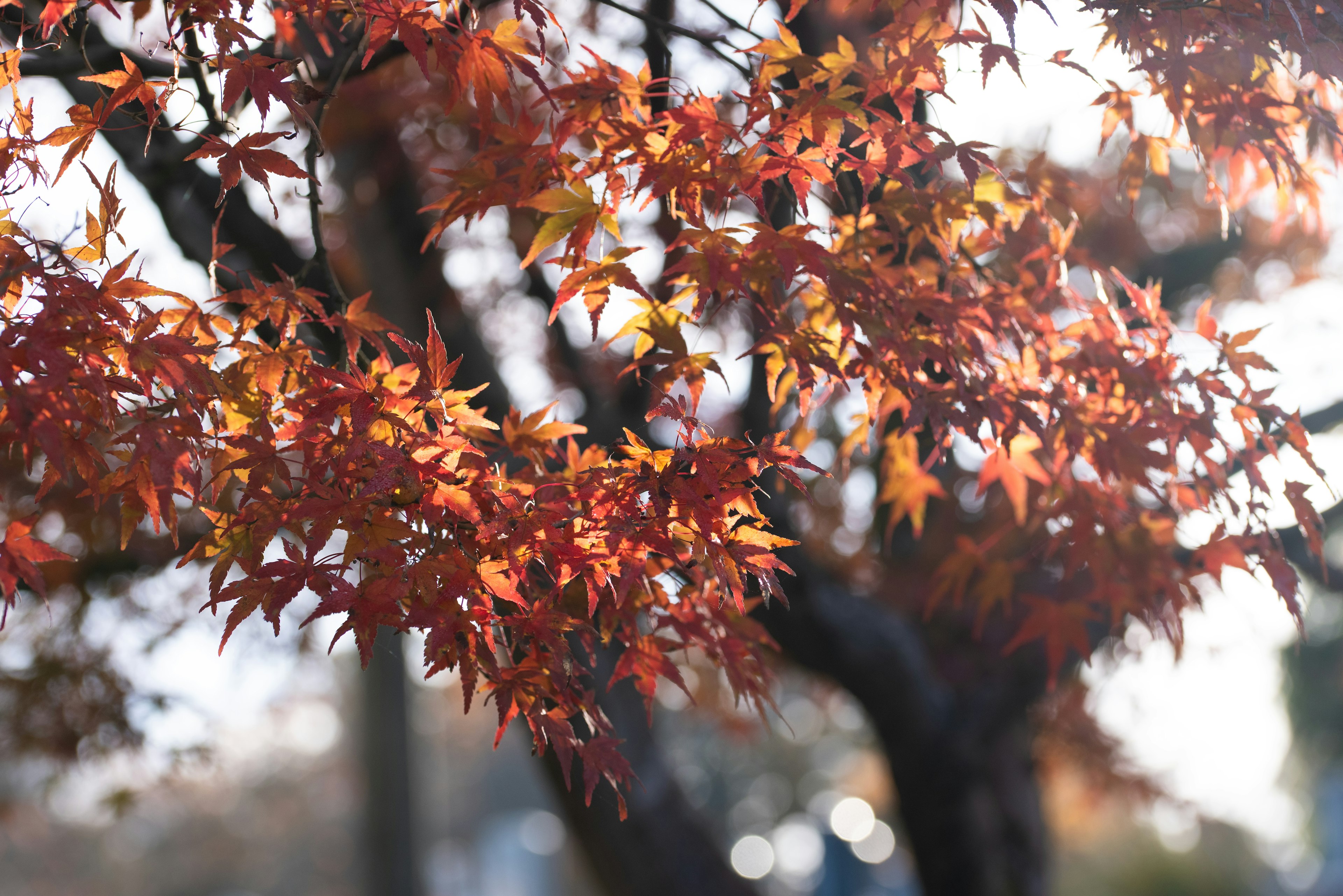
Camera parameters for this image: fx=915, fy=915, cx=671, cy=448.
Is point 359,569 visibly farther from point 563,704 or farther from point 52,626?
point 52,626

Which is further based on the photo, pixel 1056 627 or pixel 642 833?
pixel 642 833

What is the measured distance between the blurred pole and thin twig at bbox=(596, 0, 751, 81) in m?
5.89

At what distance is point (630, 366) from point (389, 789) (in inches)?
261

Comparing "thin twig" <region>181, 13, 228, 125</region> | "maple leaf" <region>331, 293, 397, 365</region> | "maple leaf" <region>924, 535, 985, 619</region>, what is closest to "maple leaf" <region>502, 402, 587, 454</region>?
"maple leaf" <region>331, 293, 397, 365</region>

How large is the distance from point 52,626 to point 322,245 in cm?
405

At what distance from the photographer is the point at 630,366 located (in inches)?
77.1

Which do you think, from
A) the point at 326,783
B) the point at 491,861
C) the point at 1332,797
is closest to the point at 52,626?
the point at 1332,797

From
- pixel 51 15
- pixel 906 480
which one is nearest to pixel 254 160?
pixel 51 15

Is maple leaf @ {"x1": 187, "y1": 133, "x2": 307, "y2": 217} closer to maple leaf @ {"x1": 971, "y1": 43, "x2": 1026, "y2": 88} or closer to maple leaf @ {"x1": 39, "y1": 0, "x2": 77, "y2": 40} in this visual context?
maple leaf @ {"x1": 39, "y1": 0, "x2": 77, "y2": 40}

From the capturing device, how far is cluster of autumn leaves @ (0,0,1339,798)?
1.65 metres

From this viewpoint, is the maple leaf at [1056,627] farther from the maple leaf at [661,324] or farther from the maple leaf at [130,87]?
the maple leaf at [130,87]

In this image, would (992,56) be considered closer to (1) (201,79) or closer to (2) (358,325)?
(2) (358,325)

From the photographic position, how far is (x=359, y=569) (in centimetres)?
173

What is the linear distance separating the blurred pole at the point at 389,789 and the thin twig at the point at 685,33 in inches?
232
